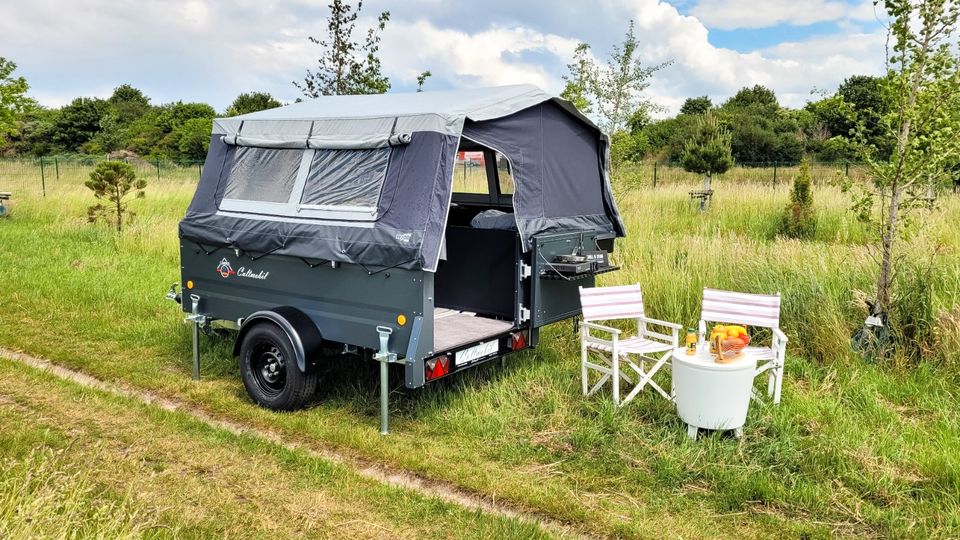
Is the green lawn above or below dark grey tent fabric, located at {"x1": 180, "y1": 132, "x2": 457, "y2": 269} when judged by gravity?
below

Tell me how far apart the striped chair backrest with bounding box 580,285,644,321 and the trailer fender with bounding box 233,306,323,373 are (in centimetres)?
202

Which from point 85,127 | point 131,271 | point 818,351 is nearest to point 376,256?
point 818,351

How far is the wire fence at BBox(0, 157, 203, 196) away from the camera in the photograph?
967 inches

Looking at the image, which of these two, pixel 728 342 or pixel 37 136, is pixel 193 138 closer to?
pixel 37 136

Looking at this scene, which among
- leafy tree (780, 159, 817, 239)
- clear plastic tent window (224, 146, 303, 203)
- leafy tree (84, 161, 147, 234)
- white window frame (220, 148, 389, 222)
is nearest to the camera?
white window frame (220, 148, 389, 222)

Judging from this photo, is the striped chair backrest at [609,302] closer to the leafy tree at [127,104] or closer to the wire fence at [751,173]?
the wire fence at [751,173]

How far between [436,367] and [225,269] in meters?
2.19

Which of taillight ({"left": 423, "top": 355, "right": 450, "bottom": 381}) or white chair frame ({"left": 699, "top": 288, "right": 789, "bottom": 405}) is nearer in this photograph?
taillight ({"left": 423, "top": 355, "right": 450, "bottom": 381})

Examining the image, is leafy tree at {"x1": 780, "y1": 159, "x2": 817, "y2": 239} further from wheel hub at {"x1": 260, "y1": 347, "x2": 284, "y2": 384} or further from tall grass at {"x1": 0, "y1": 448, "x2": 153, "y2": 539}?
tall grass at {"x1": 0, "y1": 448, "x2": 153, "y2": 539}

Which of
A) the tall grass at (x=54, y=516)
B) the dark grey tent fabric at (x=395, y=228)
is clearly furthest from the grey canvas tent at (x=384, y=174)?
the tall grass at (x=54, y=516)

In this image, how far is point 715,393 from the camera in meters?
5.17

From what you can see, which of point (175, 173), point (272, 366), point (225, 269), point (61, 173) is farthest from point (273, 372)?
point (61, 173)

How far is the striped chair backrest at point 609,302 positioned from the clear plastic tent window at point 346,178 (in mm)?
1758

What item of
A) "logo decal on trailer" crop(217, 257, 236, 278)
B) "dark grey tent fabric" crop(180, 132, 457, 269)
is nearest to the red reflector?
"dark grey tent fabric" crop(180, 132, 457, 269)
